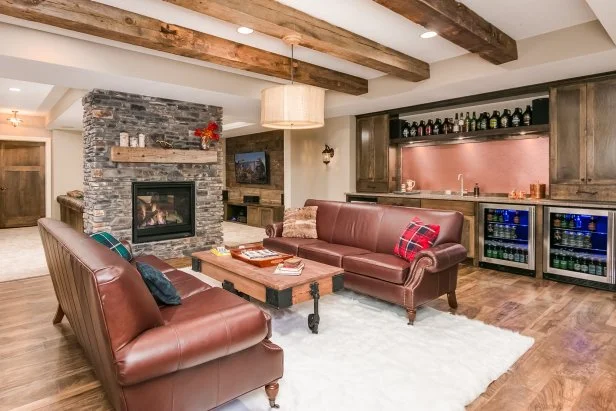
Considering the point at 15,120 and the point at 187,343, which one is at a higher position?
the point at 15,120

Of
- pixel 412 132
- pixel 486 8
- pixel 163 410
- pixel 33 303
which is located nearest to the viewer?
pixel 163 410

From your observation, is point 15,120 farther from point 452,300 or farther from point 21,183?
point 452,300

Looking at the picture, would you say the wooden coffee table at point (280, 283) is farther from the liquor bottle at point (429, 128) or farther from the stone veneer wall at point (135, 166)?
the liquor bottle at point (429, 128)

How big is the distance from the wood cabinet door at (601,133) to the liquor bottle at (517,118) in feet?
2.87

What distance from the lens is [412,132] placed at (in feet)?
21.6

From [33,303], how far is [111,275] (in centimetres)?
304

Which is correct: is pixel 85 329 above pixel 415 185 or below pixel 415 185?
below

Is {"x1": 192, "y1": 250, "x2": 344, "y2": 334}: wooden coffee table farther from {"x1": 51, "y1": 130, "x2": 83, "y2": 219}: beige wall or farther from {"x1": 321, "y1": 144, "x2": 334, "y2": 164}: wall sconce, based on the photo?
{"x1": 51, "y1": 130, "x2": 83, "y2": 219}: beige wall

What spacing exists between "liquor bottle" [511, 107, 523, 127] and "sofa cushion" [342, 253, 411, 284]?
2.98 m

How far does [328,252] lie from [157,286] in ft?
7.03

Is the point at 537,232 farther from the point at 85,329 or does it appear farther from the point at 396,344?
the point at 85,329

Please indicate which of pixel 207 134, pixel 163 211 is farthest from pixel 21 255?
pixel 207 134

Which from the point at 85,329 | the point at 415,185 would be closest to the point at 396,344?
the point at 85,329

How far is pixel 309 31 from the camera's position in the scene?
3609mm
